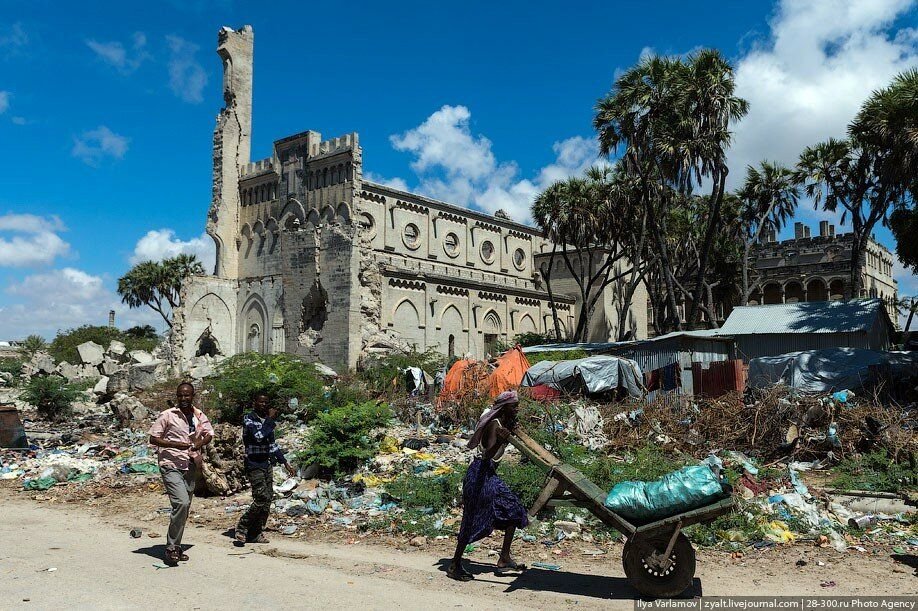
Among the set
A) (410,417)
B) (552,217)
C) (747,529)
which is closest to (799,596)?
(747,529)

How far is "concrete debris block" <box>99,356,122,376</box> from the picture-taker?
110 feet

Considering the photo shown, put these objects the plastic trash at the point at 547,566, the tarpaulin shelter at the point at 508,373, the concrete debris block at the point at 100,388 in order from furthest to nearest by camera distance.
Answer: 1. the concrete debris block at the point at 100,388
2. the tarpaulin shelter at the point at 508,373
3. the plastic trash at the point at 547,566

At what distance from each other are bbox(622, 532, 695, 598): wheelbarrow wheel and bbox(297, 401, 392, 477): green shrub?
245 inches

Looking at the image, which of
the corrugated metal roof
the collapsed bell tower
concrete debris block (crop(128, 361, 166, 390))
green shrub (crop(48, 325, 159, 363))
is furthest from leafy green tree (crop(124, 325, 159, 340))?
the corrugated metal roof

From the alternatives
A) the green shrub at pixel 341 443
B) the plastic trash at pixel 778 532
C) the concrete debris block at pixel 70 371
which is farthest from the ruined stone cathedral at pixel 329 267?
the plastic trash at pixel 778 532

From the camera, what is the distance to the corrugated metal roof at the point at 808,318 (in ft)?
77.8

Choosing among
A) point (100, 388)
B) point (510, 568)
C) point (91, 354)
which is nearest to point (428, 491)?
point (510, 568)

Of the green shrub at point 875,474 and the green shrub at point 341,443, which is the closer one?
the green shrub at point 875,474

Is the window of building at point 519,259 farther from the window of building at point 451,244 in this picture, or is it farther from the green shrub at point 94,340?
the green shrub at point 94,340

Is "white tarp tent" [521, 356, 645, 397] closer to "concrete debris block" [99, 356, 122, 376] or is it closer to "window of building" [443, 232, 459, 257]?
"concrete debris block" [99, 356, 122, 376]

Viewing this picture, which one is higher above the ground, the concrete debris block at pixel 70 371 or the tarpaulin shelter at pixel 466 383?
the concrete debris block at pixel 70 371

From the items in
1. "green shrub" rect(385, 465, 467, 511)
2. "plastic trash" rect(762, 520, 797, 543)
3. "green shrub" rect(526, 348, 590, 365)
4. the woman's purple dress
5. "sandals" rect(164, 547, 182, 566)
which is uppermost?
"green shrub" rect(526, 348, 590, 365)

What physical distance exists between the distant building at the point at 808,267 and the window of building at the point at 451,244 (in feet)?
77.0

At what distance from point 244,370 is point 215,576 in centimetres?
1198
